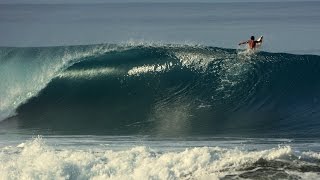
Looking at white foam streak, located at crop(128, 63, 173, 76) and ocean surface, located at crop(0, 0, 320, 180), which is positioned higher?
white foam streak, located at crop(128, 63, 173, 76)

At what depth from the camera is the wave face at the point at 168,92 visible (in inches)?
603

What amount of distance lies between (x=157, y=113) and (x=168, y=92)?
1.37m

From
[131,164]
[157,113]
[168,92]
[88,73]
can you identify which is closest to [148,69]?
[168,92]

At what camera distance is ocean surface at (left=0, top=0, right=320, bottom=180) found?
34.8 feet

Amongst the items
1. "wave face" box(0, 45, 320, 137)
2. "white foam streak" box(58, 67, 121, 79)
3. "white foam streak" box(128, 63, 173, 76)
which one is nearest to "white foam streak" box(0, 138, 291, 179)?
"wave face" box(0, 45, 320, 137)

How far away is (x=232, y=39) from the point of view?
104 feet

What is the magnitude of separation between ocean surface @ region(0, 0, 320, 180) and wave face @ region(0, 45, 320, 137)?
0.03 metres

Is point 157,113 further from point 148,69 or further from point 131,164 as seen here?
point 131,164

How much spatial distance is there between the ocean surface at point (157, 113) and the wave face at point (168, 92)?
0.03m

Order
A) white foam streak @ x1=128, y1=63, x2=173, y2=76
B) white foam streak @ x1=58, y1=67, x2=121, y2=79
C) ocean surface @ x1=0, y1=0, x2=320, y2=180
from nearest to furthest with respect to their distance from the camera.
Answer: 1. ocean surface @ x1=0, y1=0, x2=320, y2=180
2. white foam streak @ x1=128, y1=63, x2=173, y2=76
3. white foam streak @ x1=58, y1=67, x2=121, y2=79

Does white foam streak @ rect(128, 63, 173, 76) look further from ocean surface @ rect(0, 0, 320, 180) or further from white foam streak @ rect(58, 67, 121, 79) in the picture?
white foam streak @ rect(58, 67, 121, 79)

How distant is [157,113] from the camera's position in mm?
16422

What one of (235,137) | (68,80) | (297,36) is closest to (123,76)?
(68,80)

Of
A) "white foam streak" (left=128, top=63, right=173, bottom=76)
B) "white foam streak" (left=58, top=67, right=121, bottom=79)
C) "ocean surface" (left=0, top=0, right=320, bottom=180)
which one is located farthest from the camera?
"white foam streak" (left=58, top=67, right=121, bottom=79)
